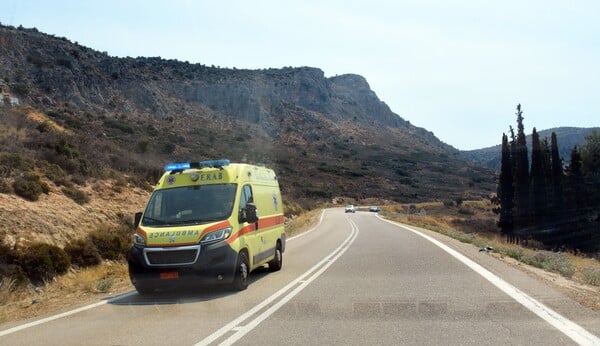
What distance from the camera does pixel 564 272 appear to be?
1240 cm

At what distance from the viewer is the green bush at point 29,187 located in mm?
22266

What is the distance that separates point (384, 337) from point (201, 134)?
76049 mm

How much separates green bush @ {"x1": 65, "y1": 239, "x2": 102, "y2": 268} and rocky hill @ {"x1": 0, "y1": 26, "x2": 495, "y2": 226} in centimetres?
610

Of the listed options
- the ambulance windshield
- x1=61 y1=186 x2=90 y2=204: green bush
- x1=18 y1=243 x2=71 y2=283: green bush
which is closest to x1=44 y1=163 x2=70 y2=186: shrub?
x1=61 y1=186 x2=90 y2=204: green bush

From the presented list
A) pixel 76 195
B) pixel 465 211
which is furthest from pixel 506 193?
pixel 76 195

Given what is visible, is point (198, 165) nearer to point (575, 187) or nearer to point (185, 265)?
point (185, 265)

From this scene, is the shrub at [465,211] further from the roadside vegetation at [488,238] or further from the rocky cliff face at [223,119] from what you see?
the rocky cliff face at [223,119]

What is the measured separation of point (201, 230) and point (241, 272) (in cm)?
117

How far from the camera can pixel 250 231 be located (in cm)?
1100

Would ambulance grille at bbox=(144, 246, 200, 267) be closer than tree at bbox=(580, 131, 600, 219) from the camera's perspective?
Yes

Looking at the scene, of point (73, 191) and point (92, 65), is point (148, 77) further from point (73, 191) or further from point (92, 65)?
point (73, 191)

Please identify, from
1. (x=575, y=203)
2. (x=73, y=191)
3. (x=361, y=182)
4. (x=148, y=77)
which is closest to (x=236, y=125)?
(x=148, y=77)

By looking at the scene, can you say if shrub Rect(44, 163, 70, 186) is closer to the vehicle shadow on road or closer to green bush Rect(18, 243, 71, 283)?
green bush Rect(18, 243, 71, 283)

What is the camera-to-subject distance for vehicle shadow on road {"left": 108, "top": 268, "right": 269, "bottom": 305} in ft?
31.0
